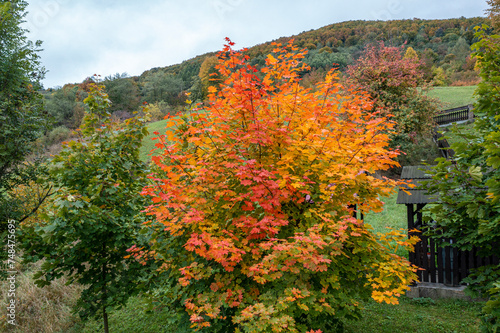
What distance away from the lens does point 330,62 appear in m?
38.8

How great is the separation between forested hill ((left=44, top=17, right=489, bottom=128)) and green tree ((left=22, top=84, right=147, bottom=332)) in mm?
14314

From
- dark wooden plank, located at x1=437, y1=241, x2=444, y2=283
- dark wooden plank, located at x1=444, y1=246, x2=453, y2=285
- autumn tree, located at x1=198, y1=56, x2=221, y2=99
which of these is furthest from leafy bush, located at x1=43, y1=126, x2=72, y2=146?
dark wooden plank, located at x1=444, y1=246, x2=453, y2=285

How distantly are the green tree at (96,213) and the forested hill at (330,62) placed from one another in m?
14.3

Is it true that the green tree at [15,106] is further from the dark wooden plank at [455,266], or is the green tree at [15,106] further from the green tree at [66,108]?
the green tree at [66,108]

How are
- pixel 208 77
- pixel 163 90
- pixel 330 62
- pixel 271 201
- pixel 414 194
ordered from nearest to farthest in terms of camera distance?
pixel 271 201
pixel 414 194
pixel 208 77
pixel 330 62
pixel 163 90

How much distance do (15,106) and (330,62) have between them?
39419 mm

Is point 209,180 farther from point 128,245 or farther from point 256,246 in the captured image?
point 128,245

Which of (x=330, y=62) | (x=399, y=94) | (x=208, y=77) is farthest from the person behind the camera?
(x=330, y=62)

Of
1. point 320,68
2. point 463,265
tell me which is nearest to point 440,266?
point 463,265

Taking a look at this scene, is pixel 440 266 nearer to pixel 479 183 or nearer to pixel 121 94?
pixel 479 183

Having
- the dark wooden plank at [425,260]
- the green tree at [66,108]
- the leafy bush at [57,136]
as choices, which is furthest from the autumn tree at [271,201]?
the green tree at [66,108]

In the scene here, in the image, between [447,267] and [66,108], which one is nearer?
[447,267]

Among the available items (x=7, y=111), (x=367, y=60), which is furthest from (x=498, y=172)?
(x=367, y=60)

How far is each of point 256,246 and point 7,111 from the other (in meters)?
5.40
